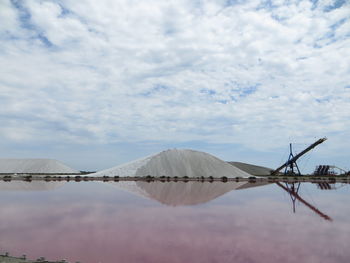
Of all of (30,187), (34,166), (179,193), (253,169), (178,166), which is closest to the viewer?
(179,193)

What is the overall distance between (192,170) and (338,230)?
42.1 metres

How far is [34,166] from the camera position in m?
88.2

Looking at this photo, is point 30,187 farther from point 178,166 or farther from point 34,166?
point 34,166

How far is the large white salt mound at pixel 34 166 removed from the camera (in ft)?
280

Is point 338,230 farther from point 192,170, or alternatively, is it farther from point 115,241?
point 192,170

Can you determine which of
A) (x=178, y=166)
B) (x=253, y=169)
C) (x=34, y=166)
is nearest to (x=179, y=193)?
(x=178, y=166)

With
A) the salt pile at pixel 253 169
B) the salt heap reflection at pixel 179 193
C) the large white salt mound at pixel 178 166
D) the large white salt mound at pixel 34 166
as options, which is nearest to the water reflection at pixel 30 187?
the salt heap reflection at pixel 179 193

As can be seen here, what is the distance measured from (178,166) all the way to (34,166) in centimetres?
5234

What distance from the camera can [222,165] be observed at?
186 feet

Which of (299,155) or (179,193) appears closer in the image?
(179,193)

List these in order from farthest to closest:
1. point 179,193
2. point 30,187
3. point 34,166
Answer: point 34,166, point 30,187, point 179,193

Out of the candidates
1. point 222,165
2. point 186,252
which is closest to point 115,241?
point 186,252

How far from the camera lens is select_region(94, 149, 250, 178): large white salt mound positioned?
170ft

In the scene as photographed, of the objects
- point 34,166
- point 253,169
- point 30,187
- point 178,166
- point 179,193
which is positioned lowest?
point 179,193
